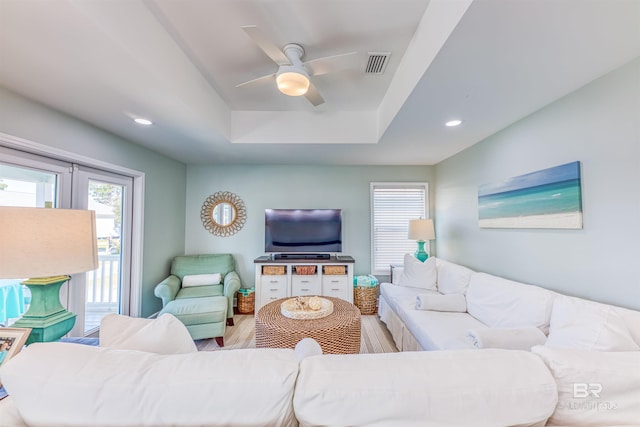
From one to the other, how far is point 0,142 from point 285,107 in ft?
7.56

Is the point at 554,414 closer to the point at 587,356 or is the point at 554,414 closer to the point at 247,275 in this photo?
the point at 587,356

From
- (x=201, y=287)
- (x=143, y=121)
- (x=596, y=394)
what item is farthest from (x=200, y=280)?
(x=596, y=394)

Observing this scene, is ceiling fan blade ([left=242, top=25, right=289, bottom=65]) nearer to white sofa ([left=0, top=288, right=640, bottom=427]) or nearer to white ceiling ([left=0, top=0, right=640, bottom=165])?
white ceiling ([left=0, top=0, right=640, bottom=165])

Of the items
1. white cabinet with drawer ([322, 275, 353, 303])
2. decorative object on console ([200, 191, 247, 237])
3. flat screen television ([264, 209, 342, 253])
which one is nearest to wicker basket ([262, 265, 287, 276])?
flat screen television ([264, 209, 342, 253])

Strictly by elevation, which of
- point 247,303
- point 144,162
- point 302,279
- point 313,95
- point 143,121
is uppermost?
point 313,95

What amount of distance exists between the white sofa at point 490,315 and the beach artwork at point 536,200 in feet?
1.84

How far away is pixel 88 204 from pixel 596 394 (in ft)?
12.3

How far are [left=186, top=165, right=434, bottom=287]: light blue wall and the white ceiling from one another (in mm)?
1296

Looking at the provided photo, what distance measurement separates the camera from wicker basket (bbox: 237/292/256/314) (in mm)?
3770

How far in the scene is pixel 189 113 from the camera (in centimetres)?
220

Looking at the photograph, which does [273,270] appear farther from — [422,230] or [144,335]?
[144,335]

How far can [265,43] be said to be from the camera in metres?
1.57

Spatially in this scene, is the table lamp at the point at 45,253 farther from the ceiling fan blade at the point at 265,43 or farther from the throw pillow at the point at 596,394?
the throw pillow at the point at 596,394

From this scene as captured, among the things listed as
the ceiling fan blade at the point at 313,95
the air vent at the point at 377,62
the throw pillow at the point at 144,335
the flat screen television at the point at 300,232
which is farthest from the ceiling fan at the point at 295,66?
the flat screen television at the point at 300,232
